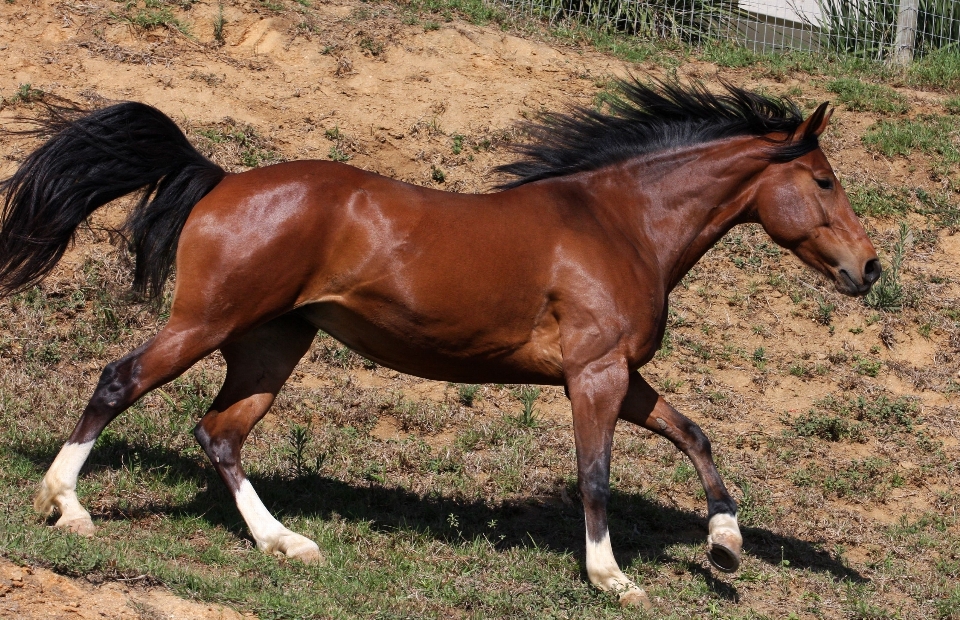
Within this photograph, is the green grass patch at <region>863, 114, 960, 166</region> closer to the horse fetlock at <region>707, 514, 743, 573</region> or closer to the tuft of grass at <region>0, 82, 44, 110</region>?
the horse fetlock at <region>707, 514, 743, 573</region>

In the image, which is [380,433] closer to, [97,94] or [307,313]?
[307,313]

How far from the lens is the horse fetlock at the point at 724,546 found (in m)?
5.48

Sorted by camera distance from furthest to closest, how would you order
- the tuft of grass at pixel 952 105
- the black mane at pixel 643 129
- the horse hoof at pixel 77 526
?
the tuft of grass at pixel 952 105 < the black mane at pixel 643 129 < the horse hoof at pixel 77 526

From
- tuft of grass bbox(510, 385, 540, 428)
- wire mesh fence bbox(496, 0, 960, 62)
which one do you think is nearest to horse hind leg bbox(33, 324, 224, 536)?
tuft of grass bbox(510, 385, 540, 428)

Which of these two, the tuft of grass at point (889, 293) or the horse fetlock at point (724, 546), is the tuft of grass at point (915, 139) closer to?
the tuft of grass at point (889, 293)

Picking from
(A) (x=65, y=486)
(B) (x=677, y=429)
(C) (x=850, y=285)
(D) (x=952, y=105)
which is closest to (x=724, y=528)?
(B) (x=677, y=429)

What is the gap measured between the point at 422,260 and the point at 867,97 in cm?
811

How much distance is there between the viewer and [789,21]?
45.5 feet

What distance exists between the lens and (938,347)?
9258 millimetres

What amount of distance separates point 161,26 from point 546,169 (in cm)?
595

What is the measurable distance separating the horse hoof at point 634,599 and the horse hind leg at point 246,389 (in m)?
1.86

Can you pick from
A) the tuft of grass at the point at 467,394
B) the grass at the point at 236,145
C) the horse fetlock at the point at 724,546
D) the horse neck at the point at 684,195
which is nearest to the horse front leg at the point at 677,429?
the horse fetlock at the point at 724,546

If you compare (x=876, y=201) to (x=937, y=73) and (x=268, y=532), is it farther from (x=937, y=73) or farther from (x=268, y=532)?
(x=268, y=532)

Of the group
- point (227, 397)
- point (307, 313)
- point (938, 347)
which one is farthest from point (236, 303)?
point (938, 347)
